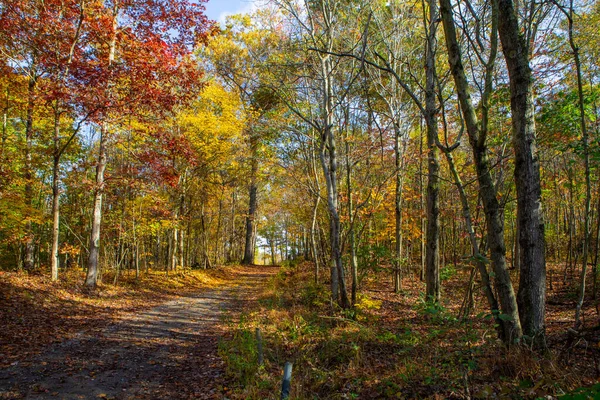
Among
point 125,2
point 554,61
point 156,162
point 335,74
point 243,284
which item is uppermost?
point 125,2

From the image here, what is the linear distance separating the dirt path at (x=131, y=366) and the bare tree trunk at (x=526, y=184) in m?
4.43

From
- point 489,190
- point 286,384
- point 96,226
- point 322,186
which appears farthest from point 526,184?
point 322,186

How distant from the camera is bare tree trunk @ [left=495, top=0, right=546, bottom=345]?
12.9 feet

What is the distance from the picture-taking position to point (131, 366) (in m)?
5.66

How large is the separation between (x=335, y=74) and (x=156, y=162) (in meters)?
7.14

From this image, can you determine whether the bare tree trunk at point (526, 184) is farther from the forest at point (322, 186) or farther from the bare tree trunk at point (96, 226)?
the bare tree trunk at point (96, 226)

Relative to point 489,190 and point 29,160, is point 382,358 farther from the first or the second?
point 29,160

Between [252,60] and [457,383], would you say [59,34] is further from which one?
[457,383]

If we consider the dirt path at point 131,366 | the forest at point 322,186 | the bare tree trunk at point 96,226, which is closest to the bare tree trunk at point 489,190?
the forest at point 322,186

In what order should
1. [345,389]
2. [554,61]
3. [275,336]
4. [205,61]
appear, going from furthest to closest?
[205,61] → [554,61] → [275,336] → [345,389]

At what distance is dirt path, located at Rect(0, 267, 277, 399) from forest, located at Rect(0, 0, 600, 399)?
0.16 feet

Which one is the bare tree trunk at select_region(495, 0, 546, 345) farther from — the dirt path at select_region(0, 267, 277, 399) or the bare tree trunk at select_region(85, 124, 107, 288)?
the bare tree trunk at select_region(85, 124, 107, 288)

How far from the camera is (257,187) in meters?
27.3

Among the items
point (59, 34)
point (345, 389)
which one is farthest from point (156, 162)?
point (345, 389)
